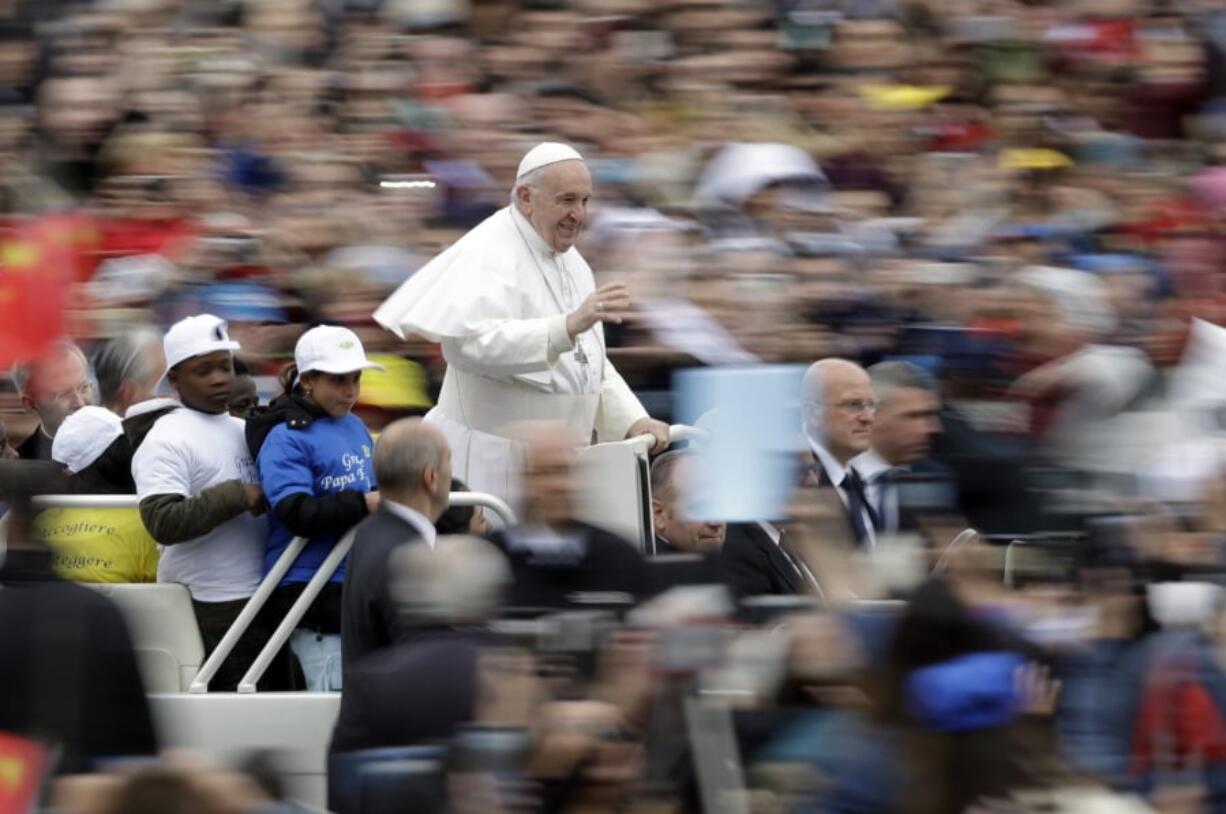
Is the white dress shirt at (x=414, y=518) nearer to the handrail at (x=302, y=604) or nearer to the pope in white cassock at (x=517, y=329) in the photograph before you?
the handrail at (x=302, y=604)

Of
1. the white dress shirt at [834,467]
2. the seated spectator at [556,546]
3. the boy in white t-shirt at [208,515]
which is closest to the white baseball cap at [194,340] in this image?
the boy in white t-shirt at [208,515]

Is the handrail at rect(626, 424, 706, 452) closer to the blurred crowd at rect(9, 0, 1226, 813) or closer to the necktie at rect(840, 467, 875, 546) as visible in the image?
the blurred crowd at rect(9, 0, 1226, 813)

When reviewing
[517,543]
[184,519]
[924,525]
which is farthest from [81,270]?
[924,525]

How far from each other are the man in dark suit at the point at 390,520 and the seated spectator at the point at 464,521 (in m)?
0.46

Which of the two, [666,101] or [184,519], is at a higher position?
[666,101]

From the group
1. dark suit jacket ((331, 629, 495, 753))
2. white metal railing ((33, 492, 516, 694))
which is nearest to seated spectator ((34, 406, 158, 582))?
white metal railing ((33, 492, 516, 694))

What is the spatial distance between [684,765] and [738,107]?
4444mm

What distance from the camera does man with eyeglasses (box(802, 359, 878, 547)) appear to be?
630cm

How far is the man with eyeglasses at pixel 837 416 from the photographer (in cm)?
630

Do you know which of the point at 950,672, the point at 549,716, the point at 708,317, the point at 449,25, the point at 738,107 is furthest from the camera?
the point at 449,25

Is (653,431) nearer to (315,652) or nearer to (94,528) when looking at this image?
(315,652)

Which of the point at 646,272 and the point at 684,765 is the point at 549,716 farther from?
the point at 646,272

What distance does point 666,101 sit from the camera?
29.3 feet

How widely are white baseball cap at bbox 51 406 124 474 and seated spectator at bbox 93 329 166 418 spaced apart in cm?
9
